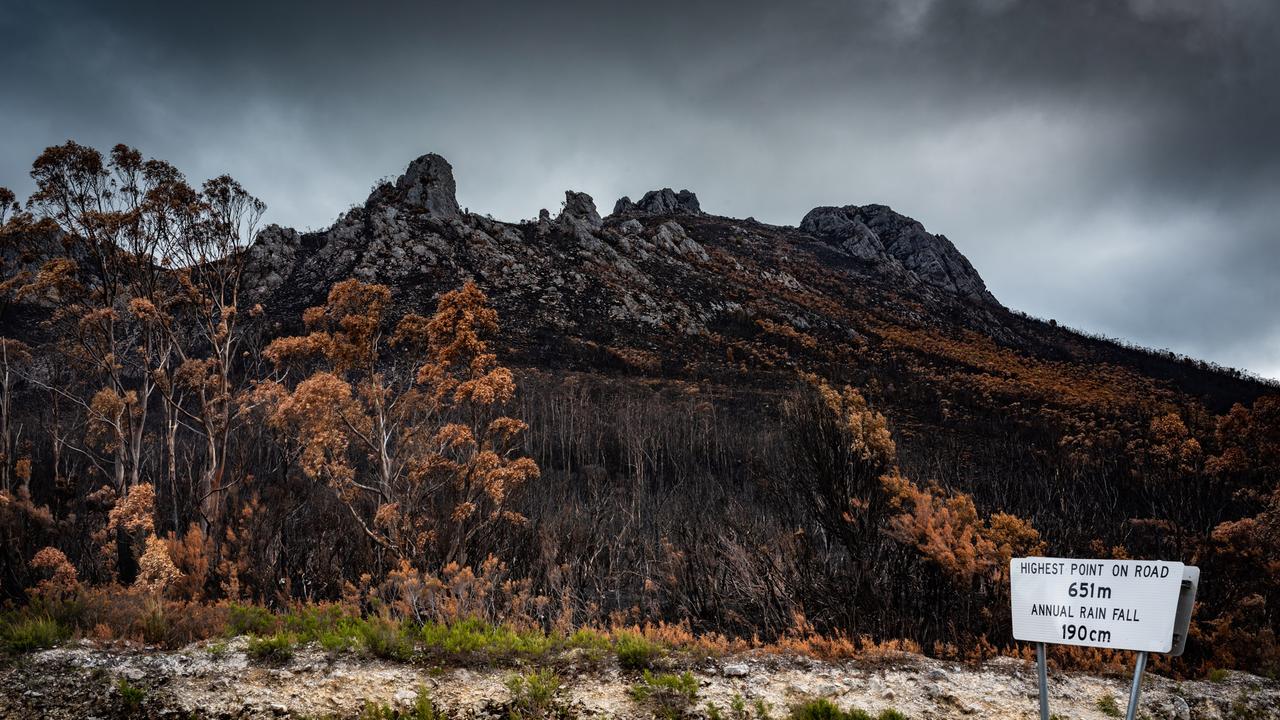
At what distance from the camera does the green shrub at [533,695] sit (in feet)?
20.7

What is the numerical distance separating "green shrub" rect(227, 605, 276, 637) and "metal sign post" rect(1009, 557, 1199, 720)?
8.93 meters

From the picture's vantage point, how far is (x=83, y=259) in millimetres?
13273

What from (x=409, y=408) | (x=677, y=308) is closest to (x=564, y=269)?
(x=677, y=308)

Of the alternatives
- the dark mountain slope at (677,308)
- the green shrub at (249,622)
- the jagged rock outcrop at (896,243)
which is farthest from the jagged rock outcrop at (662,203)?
the green shrub at (249,622)

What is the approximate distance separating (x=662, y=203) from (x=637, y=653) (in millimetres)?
126640

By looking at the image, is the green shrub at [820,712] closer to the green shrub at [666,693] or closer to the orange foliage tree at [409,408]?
the green shrub at [666,693]

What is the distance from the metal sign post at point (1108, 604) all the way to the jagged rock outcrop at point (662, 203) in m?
122

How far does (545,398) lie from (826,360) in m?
23.3

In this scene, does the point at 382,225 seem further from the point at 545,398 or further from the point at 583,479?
the point at 583,479

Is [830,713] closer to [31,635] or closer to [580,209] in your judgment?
[31,635]

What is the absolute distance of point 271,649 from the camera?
725 centimetres

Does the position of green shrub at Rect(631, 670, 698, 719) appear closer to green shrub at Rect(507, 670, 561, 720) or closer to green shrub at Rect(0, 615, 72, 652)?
green shrub at Rect(507, 670, 561, 720)

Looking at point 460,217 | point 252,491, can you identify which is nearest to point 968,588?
point 252,491

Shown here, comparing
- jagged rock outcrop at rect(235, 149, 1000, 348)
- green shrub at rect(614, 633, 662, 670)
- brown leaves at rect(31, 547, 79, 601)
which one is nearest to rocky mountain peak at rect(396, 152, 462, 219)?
jagged rock outcrop at rect(235, 149, 1000, 348)
